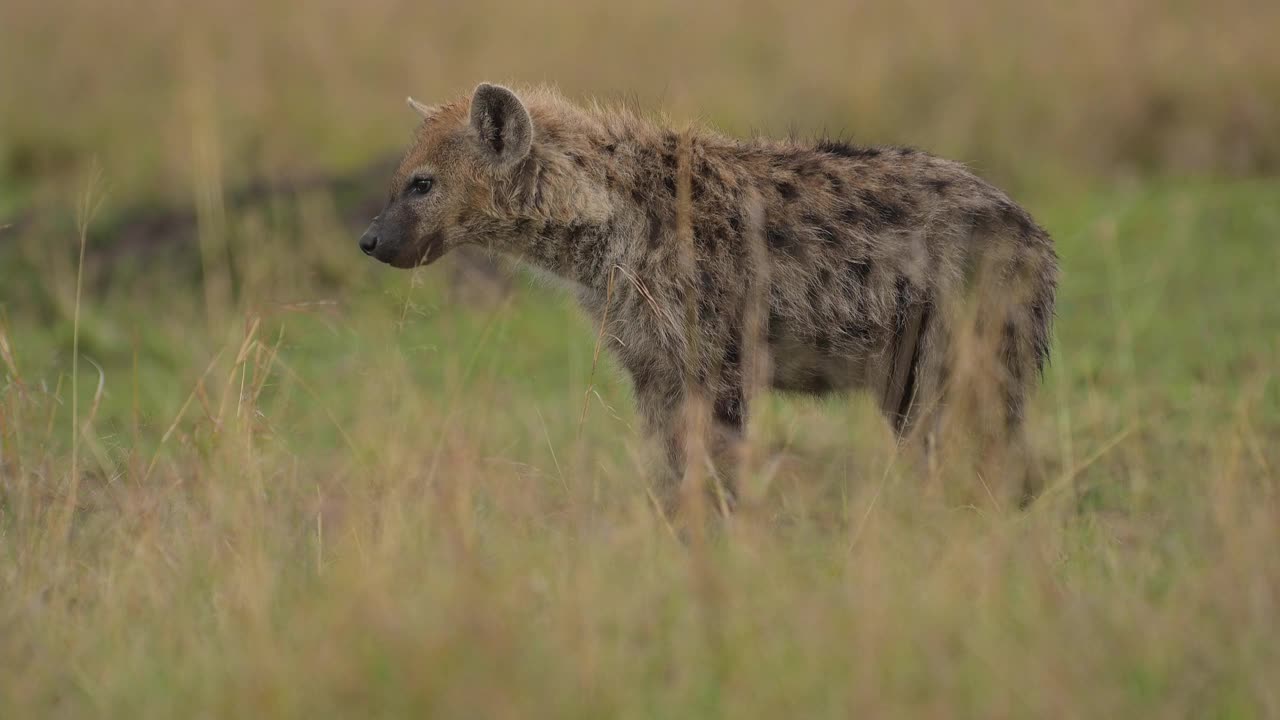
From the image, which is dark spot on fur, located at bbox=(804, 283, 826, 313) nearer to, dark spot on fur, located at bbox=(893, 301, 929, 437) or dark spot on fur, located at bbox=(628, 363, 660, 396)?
dark spot on fur, located at bbox=(893, 301, 929, 437)

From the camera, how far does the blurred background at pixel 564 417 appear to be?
8.79 feet

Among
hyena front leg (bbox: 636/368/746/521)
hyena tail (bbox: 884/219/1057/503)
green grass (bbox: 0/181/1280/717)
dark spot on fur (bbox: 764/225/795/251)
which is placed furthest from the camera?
dark spot on fur (bbox: 764/225/795/251)

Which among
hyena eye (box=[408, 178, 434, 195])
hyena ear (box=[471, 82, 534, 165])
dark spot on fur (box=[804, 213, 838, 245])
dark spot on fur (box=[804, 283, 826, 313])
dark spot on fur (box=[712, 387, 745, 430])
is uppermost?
hyena ear (box=[471, 82, 534, 165])

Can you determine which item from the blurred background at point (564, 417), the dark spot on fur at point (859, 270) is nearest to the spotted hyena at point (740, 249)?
the dark spot on fur at point (859, 270)

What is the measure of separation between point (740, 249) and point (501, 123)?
2.28 ft

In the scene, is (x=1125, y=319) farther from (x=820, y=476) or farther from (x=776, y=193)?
(x=776, y=193)

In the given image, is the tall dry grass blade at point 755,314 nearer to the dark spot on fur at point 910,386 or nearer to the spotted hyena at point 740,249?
the spotted hyena at point 740,249

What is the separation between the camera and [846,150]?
4.35 meters

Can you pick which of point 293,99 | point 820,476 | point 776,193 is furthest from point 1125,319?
point 293,99

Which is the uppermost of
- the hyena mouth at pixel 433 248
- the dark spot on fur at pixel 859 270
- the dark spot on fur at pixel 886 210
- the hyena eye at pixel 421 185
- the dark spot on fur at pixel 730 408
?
the dark spot on fur at pixel 886 210

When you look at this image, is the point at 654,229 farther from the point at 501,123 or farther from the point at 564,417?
the point at 564,417

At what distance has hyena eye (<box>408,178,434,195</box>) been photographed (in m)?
4.36

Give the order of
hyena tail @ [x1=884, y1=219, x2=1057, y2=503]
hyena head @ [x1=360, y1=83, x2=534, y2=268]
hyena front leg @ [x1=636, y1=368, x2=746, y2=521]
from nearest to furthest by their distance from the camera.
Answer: hyena front leg @ [x1=636, y1=368, x2=746, y2=521] → hyena tail @ [x1=884, y1=219, x2=1057, y2=503] → hyena head @ [x1=360, y1=83, x2=534, y2=268]

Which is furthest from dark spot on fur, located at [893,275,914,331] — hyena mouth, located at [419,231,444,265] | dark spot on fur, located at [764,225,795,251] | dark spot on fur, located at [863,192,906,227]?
hyena mouth, located at [419,231,444,265]
